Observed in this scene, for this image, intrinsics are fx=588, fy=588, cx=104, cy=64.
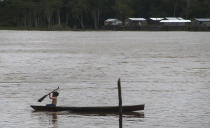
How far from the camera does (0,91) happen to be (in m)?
39.3

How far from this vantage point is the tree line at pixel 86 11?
527 ft

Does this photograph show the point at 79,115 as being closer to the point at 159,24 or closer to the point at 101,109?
the point at 101,109

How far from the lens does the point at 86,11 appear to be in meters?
161

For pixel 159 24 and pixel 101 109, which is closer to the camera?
pixel 101 109

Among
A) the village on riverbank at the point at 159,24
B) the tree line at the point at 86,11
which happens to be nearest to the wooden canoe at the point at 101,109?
the tree line at the point at 86,11

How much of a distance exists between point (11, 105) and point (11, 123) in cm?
509

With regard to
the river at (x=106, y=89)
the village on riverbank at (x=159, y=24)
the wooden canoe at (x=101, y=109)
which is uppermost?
the wooden canoe at (x=101, y=109)

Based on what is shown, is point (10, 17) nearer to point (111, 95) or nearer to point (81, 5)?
point (81, 5)

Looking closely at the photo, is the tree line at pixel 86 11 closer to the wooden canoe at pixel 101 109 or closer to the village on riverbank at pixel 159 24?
the village on riverbank at pixel 159 24

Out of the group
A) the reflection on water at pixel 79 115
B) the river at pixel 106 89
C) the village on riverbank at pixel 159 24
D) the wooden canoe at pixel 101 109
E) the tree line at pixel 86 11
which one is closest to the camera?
the river at pixel 106 89

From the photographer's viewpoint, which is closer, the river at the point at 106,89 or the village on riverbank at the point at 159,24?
the river at the point at 106,89

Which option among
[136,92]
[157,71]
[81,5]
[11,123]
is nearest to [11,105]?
[11,123]

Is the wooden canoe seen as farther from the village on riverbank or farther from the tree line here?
the village on riverbank

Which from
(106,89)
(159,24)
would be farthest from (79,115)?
(159,24)
